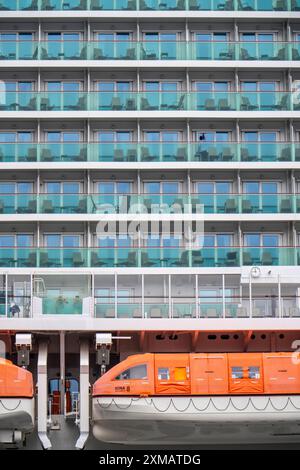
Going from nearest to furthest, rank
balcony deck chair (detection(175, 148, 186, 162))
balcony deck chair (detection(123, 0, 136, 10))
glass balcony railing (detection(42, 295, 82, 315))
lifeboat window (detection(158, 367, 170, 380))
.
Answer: lifeboat window (detection(158, 367, 170, 380)) < glass balcony railing (detection(42, 295, 82, 315)) < balcony deck chair (detection(175, 148, 186, 162)) < balcony deck chair (detection(123, 0, 136, 10))

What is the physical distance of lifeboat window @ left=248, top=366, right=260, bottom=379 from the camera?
33.8 metres

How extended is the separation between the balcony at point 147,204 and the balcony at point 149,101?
10.1 ft

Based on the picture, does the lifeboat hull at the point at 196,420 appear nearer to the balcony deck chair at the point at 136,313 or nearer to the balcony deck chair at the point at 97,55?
the balcony deck chair at the point at 136,313

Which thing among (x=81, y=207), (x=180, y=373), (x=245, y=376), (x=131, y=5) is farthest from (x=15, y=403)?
(x=131, y=5)

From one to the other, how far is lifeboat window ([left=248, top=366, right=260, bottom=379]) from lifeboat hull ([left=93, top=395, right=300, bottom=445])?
591mm

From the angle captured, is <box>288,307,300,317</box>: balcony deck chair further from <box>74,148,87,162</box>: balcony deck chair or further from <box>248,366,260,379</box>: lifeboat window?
<box>74,148,87,162</box>: balcony deck chair

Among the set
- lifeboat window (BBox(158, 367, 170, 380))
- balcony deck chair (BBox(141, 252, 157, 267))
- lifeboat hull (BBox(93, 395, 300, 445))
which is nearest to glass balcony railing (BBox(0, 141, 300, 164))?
balcony deck chair (BBox(141, 252, 157, 267))

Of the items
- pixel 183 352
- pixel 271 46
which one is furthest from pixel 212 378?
pixel 271 46

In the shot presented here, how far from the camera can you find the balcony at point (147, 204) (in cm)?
3828

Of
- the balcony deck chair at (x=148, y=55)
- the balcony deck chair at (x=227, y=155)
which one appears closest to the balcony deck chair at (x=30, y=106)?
the balcony deck chair at (x=148, y=55)

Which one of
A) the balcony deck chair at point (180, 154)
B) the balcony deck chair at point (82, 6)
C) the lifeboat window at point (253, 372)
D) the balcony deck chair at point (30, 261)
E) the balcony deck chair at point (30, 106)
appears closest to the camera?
the lifeboat window at point (253, 372)

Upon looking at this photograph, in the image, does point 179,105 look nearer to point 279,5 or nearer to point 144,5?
point 144,5

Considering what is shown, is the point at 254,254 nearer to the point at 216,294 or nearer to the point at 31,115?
the point at 216,294

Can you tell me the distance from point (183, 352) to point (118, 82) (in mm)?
10142
